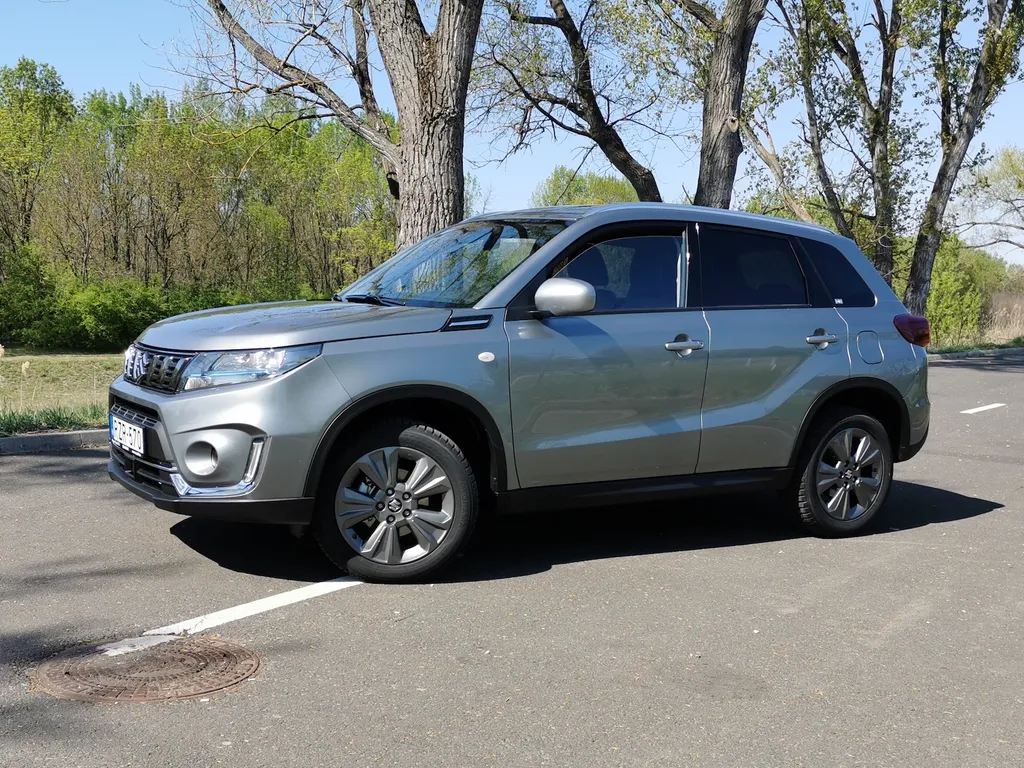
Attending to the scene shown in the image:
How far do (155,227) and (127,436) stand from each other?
38.1 m

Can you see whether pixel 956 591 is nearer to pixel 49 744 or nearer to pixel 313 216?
pixel 49 744

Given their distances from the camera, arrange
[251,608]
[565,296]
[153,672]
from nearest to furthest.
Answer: [153,672] → [251,608] → [565,296]

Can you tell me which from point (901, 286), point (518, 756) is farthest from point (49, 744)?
point (901, 286)

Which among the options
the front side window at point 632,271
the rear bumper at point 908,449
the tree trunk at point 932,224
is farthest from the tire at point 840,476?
the tree trunk at point 932,224

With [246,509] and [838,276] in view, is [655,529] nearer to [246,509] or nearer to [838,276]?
[838,276]

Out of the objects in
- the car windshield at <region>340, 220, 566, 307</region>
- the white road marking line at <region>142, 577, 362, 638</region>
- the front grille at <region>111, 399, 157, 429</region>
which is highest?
the car windshield at <region>340, 220, 566, 307</region>

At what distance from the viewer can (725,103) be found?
16391 mm

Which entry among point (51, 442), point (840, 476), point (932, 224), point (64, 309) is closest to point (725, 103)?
point (840, 476)

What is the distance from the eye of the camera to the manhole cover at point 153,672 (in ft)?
12.7

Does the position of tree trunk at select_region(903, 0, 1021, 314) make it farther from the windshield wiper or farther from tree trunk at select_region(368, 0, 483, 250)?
the windshield wiper

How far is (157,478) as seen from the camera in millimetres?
5172

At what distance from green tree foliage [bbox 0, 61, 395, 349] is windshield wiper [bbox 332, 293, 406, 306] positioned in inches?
1162

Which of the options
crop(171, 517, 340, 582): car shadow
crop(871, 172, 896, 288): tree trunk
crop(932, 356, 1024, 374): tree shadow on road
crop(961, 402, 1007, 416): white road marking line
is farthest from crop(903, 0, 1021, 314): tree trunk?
crop(171, 517, 340, 582): car shadow

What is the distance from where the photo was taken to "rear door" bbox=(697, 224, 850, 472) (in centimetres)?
604
